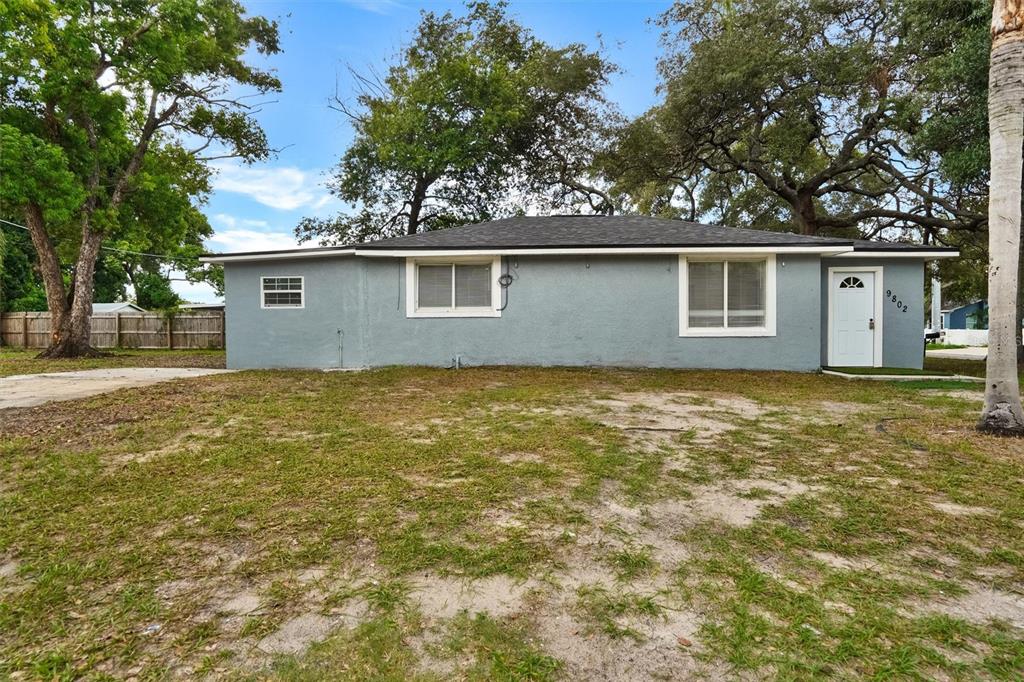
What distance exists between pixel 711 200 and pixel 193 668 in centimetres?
2183

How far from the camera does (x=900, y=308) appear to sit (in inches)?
392

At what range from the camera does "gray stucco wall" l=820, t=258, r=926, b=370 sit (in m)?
9.86

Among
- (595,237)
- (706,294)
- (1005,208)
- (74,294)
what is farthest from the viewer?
(74,294)

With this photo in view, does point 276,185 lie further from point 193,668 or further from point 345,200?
point 193,668

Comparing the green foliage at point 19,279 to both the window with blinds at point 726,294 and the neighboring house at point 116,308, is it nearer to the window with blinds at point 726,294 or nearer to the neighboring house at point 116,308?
the neighboring house at point 116,308

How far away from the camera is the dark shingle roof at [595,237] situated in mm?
9219

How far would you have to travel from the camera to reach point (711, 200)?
20016 mm

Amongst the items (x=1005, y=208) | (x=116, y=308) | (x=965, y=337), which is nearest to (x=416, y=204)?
(x=1005, y=208)

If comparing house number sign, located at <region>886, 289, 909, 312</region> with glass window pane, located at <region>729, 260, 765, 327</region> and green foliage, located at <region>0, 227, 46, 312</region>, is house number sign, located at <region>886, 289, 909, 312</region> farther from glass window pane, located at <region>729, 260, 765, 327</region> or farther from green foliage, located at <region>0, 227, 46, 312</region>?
green foliage, located at <region>0, 227, 46, 312</region>

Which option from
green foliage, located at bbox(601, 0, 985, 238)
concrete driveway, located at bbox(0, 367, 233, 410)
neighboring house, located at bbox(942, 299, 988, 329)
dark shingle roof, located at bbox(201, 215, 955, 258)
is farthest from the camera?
neighboring house, located at bbox(942, 299, 988, 329)

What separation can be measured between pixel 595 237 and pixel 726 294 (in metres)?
2.85

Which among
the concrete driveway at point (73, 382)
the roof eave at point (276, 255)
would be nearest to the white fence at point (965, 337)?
the roof eave at point (276, 255)

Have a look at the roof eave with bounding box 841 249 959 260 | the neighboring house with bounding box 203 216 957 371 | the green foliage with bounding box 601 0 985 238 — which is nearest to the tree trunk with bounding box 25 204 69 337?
the neighboring house with bounding box 203 216 957 371

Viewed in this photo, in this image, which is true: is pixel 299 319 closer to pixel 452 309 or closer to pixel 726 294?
pixel 452 309
